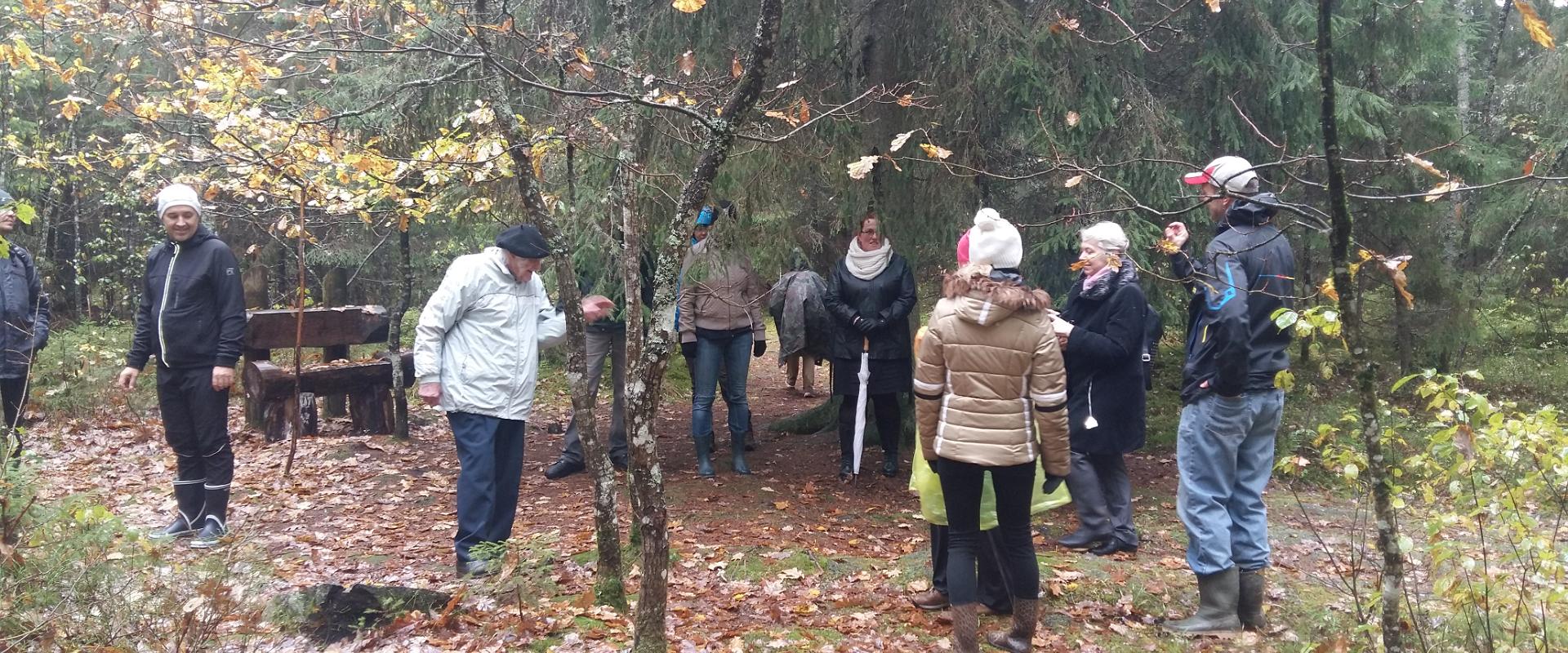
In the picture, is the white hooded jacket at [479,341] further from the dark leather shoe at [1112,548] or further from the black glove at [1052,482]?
the dark leather shoe at [1112,548]

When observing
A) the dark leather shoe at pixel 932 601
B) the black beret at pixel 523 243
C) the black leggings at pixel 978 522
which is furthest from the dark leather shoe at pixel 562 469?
the black leggings at pixel 978 522

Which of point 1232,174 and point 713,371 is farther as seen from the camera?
point 713,371

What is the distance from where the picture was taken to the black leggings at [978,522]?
386 centimetres

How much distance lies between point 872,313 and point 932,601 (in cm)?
283

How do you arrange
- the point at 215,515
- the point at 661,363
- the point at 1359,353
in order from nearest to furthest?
the point at 1359,353 < the point at 661,363 < the point at 215,515

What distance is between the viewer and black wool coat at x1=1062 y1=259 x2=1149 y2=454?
16.5 feet

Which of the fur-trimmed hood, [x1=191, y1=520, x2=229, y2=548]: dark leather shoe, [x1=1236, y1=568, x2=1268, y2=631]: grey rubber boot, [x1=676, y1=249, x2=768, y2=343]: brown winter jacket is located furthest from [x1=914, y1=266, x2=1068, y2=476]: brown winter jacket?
[x1=191, y1=520, x2=229, y2=548]: dark leather shoe

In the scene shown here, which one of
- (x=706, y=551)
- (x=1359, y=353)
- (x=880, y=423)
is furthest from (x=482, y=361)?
(x=1359, y=353)

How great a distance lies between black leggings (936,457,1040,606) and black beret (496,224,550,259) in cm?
242

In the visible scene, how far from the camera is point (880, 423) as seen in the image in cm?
757

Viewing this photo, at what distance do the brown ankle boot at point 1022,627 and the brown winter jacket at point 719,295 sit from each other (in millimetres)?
3520

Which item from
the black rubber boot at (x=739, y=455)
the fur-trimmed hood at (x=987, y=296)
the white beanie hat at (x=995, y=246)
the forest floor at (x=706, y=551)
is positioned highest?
the white beanie hat at (x=995, y=246)

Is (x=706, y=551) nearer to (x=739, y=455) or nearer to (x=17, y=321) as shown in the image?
(x=739, y=455)

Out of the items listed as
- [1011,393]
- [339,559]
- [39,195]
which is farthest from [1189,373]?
[39,195]
